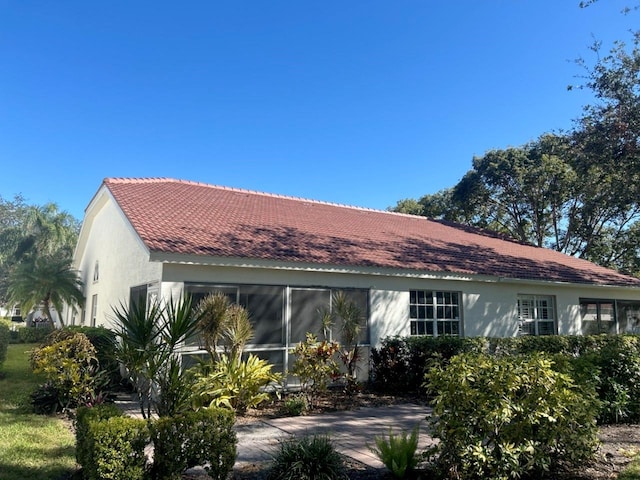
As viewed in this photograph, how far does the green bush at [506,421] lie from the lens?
4.68 metres

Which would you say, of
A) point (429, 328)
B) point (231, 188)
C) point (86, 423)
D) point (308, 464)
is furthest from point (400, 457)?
point (231, 188)

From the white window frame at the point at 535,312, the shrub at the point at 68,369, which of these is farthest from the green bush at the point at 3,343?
the white window frame at the point at 535,312

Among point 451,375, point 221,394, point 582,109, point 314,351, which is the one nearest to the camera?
point 451,375

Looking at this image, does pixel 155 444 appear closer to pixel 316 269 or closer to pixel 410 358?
pixel 316 269

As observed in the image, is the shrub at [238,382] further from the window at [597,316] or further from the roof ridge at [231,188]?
the window at [597,316]

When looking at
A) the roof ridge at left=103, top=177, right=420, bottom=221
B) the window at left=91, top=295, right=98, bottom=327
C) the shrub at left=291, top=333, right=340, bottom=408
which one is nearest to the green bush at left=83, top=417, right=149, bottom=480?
the shrub at left=291, top=333, right=340, bottom=408

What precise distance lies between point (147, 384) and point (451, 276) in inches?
415

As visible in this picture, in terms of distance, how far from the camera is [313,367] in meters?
9.66

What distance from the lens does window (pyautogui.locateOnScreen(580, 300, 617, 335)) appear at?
18156 mm

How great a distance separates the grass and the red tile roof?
364 centimetres

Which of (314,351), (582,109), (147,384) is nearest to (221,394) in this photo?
(314,351)

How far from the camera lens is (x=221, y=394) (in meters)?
8.30

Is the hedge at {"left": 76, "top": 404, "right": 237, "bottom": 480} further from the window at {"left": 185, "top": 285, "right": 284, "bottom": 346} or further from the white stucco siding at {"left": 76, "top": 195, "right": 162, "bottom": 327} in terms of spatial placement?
the window at {"left": 185, "top": 285, "right": 284, "bottom": 346}

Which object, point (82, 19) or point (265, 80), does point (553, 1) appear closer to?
point (265, 80)
